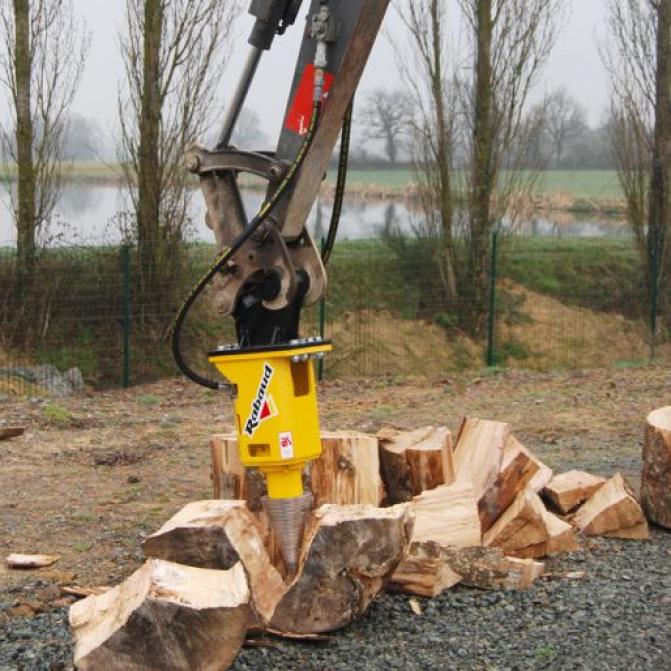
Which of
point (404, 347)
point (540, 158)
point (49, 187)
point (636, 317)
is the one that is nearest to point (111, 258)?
point (49, 187)

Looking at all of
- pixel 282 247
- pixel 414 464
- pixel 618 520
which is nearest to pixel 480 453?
pixel 414 464

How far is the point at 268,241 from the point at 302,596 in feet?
4.86

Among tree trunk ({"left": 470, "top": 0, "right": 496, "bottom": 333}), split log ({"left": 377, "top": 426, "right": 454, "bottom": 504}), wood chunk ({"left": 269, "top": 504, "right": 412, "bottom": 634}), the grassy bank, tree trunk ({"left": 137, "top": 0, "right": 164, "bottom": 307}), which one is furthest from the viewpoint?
tree trunk ({"left": 470, "top": 0, "right": 496, "bottom": 333})

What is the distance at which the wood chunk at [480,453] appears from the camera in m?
6.64

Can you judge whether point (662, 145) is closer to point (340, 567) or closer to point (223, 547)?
point (340, 567)

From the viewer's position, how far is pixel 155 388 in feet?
46.5

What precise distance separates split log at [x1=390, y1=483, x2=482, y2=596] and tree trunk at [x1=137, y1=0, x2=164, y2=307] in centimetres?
908

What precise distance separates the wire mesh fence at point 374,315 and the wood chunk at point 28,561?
5.43m

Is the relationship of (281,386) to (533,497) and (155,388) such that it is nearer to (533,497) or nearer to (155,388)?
(533,497)

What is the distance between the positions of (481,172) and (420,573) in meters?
12.6

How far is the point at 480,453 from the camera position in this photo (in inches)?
268

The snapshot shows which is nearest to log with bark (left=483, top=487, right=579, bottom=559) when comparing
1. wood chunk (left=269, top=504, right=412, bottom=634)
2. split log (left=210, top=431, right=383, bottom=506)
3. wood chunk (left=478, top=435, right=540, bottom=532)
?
wood chunk (left=478, top=435, right=540, bottom=532)

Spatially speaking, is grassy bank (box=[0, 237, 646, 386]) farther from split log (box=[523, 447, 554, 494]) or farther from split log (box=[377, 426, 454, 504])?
split log (box=[377, 426, 454, 504])

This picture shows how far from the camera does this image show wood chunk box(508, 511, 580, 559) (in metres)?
6.37
